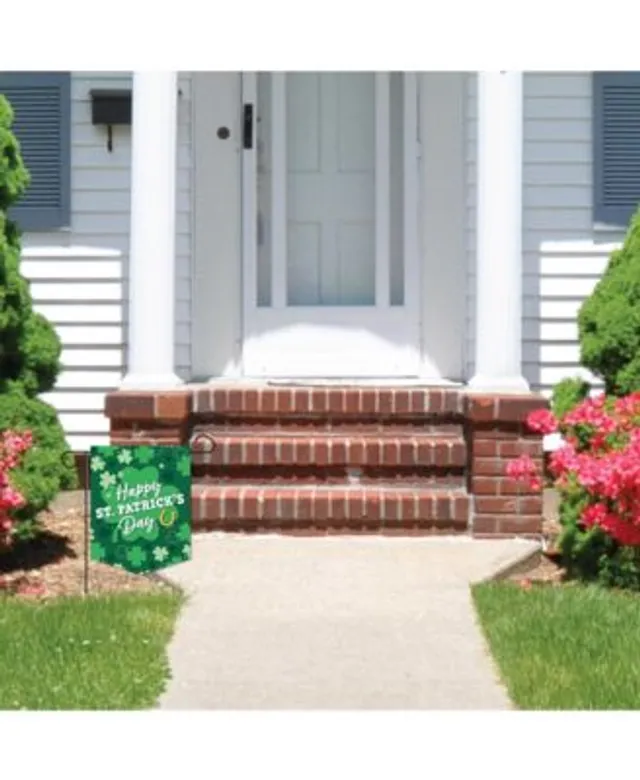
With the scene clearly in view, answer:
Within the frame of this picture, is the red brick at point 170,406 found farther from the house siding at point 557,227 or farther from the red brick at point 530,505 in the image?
the house siding at point 557,227

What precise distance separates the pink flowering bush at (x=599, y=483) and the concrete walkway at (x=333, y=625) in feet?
1.50

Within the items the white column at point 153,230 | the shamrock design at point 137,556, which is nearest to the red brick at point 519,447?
the white column at point 153,230

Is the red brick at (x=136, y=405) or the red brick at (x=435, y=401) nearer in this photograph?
the red brick at (x=136, y=405)

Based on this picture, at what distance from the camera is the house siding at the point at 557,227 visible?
9984mm

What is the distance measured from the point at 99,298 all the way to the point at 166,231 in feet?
4.42

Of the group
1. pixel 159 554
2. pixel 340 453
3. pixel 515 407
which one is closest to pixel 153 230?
pixel 340 453

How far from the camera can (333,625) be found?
6953mm

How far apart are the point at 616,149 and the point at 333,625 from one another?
13.6ft

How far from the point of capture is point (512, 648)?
21.0 feet

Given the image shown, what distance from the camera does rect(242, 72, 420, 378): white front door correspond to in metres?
9.93

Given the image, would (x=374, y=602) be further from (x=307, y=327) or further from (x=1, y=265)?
(x=307, y=327)

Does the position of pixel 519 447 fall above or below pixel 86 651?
above

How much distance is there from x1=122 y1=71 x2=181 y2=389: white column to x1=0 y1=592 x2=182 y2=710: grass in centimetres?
172

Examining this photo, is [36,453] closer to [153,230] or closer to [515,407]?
[153,230]
